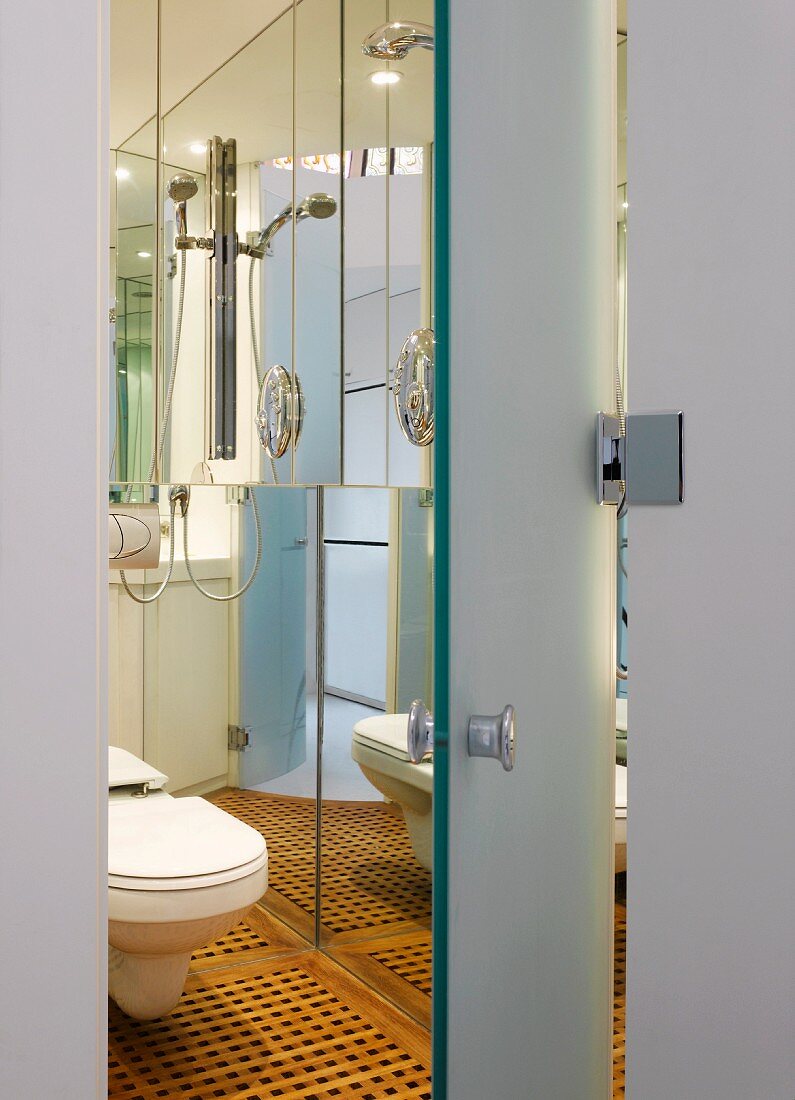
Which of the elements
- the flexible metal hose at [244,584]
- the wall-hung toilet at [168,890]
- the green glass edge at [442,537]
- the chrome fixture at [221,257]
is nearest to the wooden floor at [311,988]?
the wall-hung toilet at [168,890]

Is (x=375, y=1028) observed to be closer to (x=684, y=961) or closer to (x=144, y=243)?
(x=684, y=961)

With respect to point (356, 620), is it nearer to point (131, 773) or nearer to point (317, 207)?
point (131, 773)

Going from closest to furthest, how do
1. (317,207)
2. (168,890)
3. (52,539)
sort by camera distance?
(52,539) → (168,890) → (317,207)

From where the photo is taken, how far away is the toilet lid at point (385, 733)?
2.22 m

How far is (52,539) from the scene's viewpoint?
68 cm

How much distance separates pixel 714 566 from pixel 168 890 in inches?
50.9

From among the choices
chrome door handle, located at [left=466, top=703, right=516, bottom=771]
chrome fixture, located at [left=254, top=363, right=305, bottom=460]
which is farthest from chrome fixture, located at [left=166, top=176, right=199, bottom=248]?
chrome door handle, located at [left=466, top=703, right=516, bottom=771]

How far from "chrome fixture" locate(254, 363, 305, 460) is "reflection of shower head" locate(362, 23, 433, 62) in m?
0.89

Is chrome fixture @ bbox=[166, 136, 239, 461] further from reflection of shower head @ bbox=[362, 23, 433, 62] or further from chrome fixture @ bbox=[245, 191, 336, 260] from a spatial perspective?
reflection of shower head @ bbox=[362, 23, 433, 62]

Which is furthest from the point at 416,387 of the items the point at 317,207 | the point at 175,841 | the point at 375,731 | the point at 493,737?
the point at 493,737

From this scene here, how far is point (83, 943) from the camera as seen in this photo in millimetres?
708

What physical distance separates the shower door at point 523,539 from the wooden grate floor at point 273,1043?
0.80 m

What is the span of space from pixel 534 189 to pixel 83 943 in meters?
0.69

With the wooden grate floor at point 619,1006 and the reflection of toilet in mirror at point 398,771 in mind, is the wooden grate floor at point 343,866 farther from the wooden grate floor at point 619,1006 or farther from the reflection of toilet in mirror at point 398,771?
the wooden grate floor at point 619,1006
